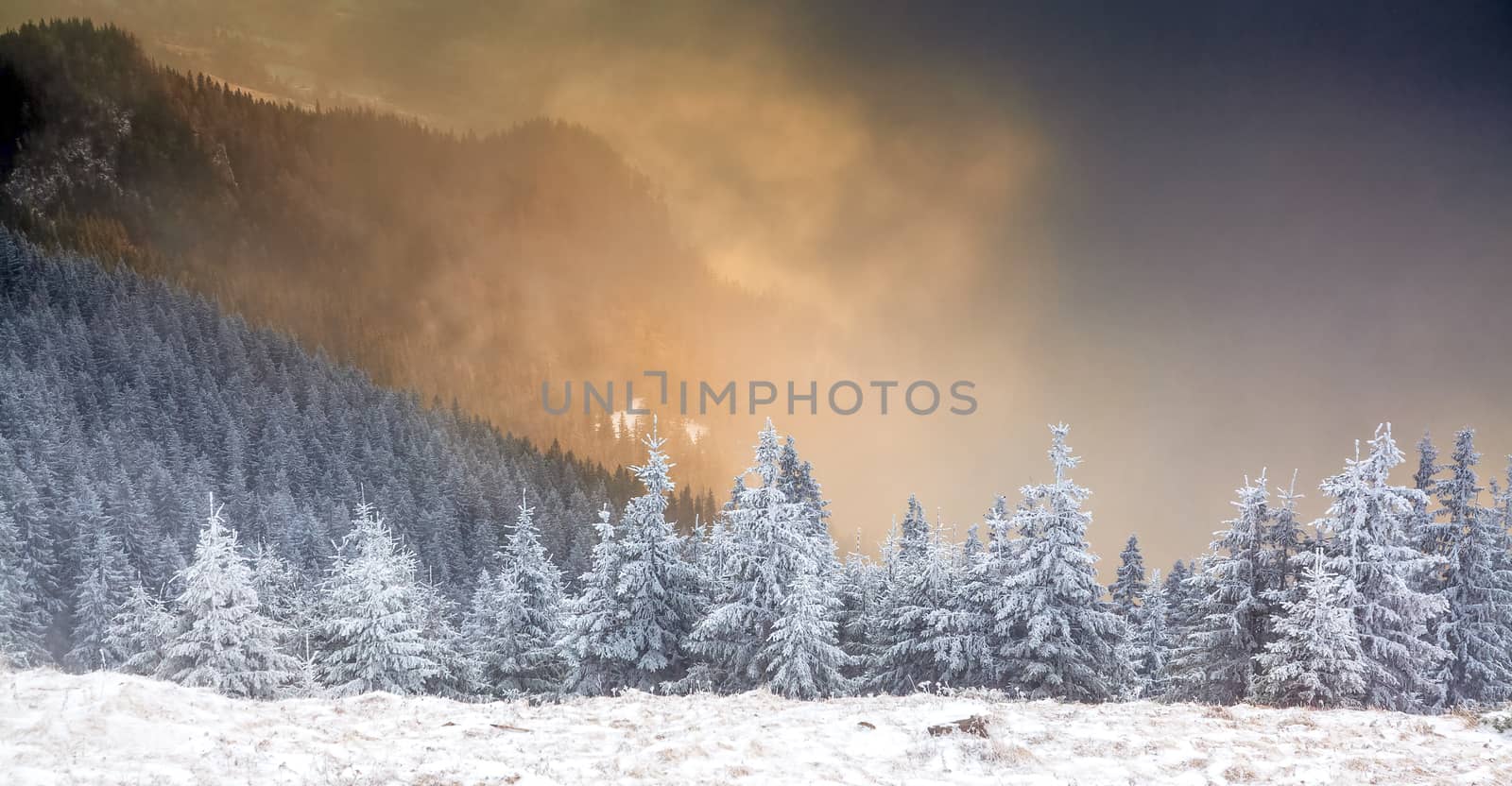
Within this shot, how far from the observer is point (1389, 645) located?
27.5m

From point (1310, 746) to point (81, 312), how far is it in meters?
227

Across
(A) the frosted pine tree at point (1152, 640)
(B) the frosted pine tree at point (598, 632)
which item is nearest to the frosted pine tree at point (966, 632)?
(B) the frosted pine tree at point (598, 632)

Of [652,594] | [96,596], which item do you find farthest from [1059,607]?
[96,596]

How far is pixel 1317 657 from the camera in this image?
26469mm

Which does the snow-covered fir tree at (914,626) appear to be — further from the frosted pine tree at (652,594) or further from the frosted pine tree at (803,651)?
the frosted pine tree at (652,594)

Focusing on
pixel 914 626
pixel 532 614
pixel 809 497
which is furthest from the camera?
pixel 532 614

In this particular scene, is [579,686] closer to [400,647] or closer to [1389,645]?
[400,647]

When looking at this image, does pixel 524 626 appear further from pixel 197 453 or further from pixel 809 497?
pixel 197 453

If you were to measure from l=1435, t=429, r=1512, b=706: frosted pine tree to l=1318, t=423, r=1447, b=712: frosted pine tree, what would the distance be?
602 centimetres

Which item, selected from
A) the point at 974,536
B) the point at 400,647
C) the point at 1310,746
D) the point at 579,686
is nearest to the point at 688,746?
the point at 1310,746

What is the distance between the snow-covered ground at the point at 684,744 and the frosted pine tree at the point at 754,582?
12.0 m

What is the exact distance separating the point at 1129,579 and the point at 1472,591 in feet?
59.5

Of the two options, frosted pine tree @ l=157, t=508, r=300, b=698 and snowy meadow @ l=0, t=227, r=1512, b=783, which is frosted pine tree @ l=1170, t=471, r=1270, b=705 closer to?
snowy meadow @ l=0, t=227, r=1512, b=783

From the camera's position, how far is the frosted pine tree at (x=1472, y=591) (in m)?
33.2
